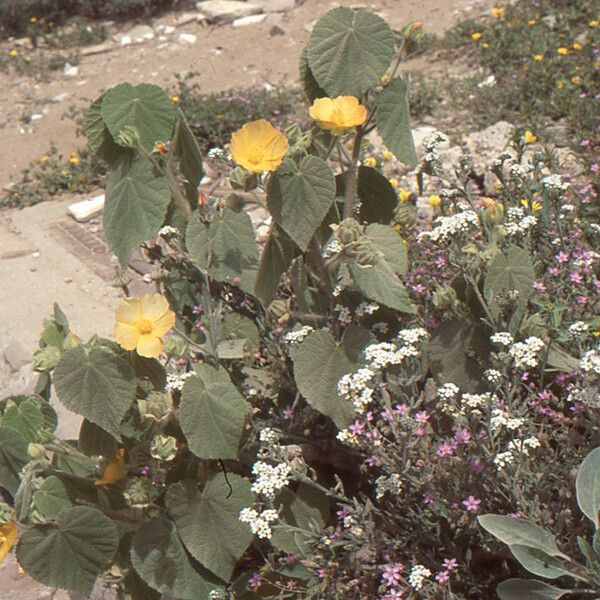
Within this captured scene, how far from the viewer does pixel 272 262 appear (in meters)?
2.40

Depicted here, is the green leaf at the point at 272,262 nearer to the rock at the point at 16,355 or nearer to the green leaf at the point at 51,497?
the green leaf at the point at 51,497

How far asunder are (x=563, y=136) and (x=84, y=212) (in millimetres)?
2263

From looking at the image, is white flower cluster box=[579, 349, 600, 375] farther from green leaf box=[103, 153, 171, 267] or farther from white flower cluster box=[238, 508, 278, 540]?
green leaf box=[103, 153, 171, 267]

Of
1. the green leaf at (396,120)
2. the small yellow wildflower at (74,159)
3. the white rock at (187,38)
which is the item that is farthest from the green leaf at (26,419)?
the white rock at (187,38)

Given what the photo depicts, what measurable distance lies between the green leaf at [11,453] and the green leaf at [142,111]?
756 millimetres

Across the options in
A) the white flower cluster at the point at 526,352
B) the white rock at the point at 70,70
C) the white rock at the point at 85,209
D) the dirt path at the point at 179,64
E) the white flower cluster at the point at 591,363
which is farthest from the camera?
the white rock at the point at 70,70

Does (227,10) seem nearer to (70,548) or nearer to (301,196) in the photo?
(301,196)

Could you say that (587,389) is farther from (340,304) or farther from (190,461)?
(190,461)

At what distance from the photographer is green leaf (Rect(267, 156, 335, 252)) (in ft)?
7.39

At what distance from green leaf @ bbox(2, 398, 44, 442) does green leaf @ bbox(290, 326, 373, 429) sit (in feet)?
1.99

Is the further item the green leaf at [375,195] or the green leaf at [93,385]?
the green leaf at [375,195]

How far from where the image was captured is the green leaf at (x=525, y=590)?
74.4 inches

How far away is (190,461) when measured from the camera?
2455 millimetres

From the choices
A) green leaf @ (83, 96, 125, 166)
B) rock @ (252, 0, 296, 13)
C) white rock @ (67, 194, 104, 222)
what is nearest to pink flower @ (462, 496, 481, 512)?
green leaf @ (83, 96, 125, 166)
